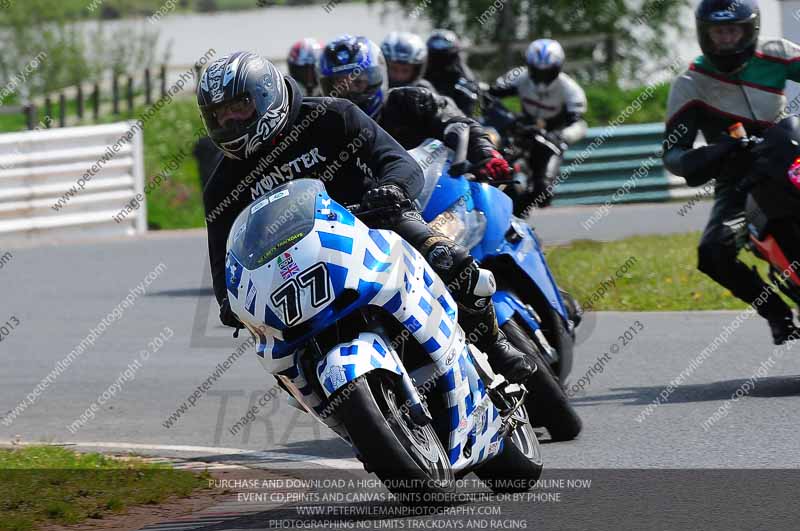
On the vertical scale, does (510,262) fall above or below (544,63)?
above

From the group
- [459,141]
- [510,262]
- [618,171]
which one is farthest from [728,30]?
[618,171]

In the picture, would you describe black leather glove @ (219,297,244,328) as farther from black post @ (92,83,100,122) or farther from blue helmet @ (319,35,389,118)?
black post @ (92,83,100,122)

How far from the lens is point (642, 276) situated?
13359 millimetres

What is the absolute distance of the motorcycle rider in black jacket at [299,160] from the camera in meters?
5.94

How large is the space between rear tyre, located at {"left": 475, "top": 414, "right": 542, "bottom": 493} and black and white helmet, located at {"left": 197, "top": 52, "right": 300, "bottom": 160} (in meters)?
1.53

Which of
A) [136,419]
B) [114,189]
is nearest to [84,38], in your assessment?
[114,189]

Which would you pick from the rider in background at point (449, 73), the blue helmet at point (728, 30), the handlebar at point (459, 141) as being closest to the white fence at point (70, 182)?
the rider in background at point (449, 73)

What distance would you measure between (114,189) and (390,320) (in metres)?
14.5

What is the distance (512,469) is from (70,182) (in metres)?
13.7

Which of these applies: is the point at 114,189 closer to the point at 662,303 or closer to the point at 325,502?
the point at 662,303

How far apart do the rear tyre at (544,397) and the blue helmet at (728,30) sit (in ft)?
7.49

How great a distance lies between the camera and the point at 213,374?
9.68m

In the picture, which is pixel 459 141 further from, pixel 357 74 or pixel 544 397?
pixel 544 397

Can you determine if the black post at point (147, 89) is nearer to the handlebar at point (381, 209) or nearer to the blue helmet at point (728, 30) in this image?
the blue helmet at point (728, 30)
